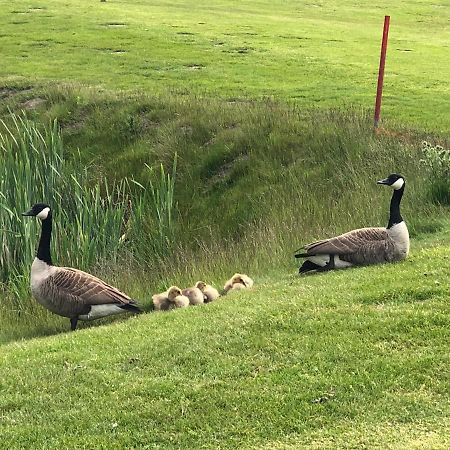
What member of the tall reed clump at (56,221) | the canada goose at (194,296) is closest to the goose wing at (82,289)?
the canada goose at (194,296)

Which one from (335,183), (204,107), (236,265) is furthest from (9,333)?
(204,107)

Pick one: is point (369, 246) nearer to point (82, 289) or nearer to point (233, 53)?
point (82, 289)

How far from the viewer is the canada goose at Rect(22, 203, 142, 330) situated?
8258mm

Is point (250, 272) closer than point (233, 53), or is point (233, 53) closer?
point (250, 272)

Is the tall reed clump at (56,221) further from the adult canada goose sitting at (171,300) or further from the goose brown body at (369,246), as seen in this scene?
the goose brown body at (369,246)

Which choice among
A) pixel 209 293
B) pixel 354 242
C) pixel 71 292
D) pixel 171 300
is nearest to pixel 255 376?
pixel 171 300

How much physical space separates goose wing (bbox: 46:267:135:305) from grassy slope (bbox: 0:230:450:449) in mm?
408

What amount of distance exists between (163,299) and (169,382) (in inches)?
108

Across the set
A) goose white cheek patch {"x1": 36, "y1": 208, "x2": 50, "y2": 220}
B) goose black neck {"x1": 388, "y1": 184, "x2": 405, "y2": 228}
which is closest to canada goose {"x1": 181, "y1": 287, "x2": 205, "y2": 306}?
goose white cheek patch {"x1": 36, "y1": 208, "x2": 50, "y2": 220}

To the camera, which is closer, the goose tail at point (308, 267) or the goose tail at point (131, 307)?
the goose tail at point (131, 307)

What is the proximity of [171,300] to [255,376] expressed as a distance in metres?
2.74

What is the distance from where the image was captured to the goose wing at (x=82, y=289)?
8242 mm

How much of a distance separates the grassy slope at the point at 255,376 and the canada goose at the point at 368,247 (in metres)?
0.74

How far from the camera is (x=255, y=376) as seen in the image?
6125 mm
